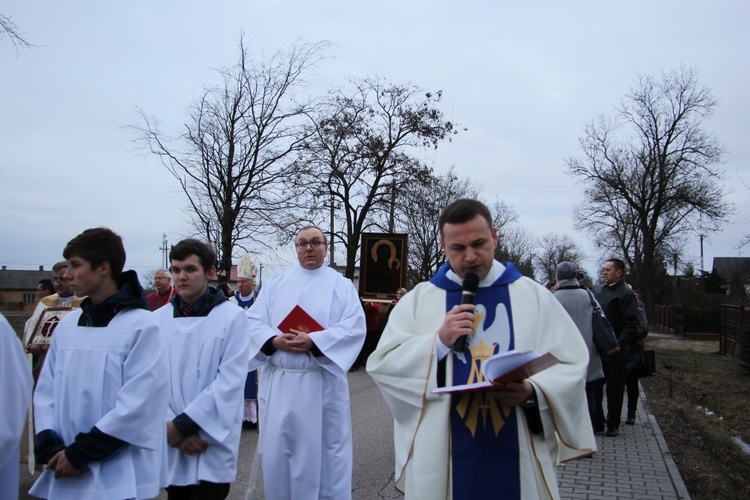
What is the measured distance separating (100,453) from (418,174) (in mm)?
23228

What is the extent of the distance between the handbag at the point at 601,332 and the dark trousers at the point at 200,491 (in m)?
4.98

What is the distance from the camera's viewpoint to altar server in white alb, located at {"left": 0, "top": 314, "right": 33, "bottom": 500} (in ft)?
8.71

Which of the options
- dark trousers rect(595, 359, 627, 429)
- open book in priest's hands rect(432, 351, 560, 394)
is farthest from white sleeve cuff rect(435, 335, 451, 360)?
dark trousers rect(595, 359, 627, 429)

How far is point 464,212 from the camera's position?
281 centimetres

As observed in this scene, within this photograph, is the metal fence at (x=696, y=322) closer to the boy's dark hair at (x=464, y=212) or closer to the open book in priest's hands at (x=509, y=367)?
the boy's dark hair at (x=464, y=212)

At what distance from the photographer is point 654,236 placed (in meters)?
44.0

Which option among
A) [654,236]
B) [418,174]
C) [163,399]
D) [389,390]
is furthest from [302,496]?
[654,236]

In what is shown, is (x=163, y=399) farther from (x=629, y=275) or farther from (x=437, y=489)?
(x=629, y=275)

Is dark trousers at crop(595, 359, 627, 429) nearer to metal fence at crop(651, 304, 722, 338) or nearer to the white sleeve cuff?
the white sleeve cuff

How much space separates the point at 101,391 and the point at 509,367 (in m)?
1.87

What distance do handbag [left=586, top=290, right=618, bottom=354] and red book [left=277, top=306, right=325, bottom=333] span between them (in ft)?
12.7

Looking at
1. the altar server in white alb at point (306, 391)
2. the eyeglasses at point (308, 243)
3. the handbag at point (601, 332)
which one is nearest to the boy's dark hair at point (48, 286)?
the altar server in white alb at point (306, 391)

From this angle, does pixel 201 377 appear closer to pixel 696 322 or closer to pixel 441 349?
pixel 441 349

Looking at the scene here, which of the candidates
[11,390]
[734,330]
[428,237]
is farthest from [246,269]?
[428,237]
